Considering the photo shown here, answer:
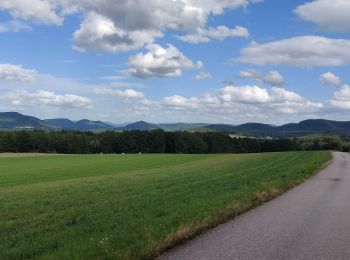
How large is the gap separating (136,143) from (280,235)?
467 feet

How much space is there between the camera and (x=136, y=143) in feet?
501

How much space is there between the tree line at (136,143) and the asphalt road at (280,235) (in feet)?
427

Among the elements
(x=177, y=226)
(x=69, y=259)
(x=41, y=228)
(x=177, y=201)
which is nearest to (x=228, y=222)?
(x=177, y=226)

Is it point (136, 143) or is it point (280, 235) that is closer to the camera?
point (280, 235)

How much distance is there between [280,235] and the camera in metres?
11.0

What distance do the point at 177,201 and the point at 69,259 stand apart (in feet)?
28.1

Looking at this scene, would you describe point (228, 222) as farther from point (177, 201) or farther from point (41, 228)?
point (41, 228)

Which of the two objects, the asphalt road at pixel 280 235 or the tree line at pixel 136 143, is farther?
the tree line at pixel 136 143

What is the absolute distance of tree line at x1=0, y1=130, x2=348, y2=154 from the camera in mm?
142125

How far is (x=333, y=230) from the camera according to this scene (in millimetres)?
11867

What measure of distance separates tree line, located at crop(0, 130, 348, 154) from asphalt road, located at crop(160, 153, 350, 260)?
13007 centimetres

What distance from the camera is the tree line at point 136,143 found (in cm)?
14212

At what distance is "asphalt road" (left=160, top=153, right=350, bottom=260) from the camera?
29.9ft

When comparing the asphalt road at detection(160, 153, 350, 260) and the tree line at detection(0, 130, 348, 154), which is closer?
the asphalt road at detection(160, 153, 350, 260)
